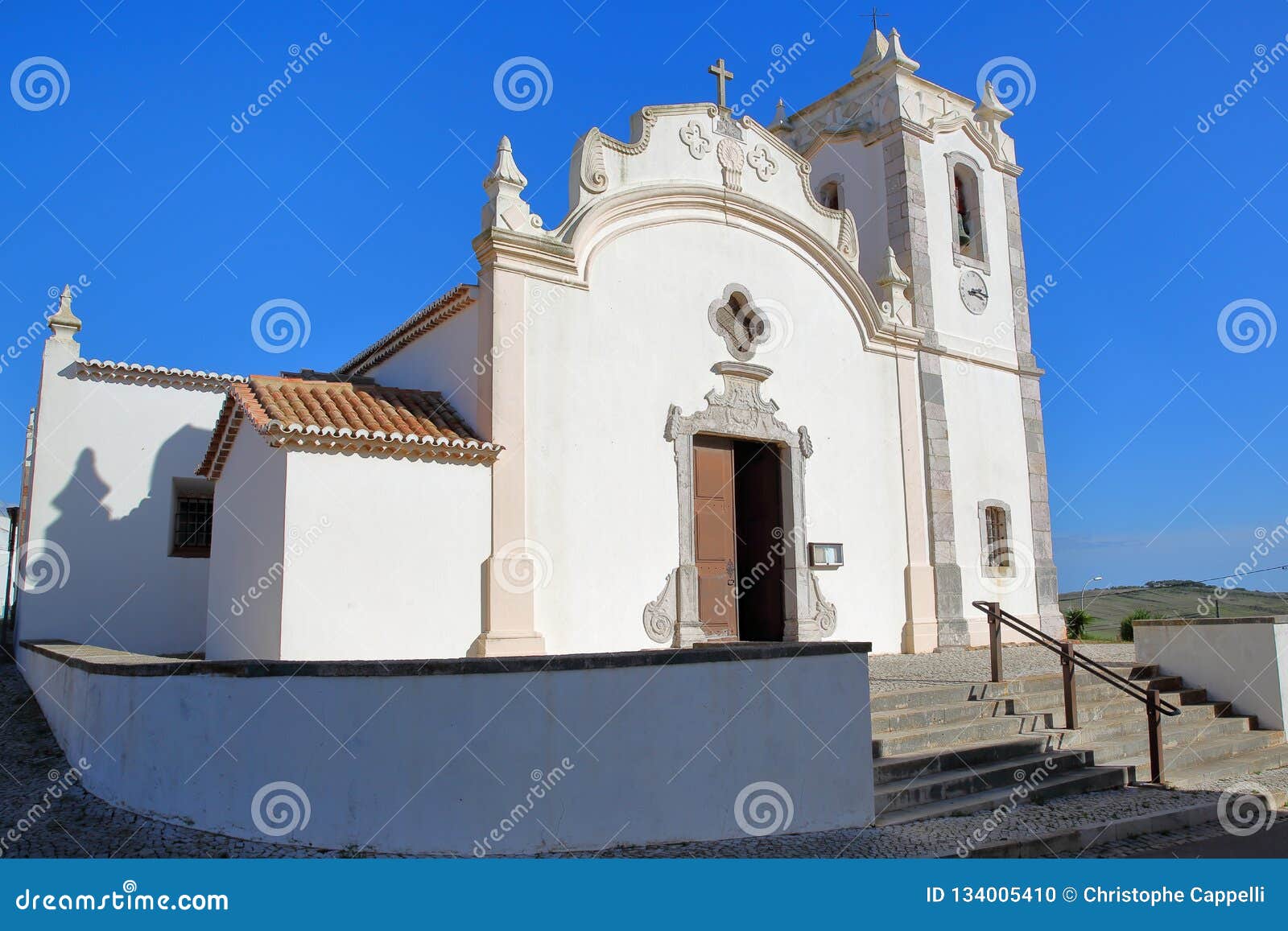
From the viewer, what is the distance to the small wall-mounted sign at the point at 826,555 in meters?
12.2

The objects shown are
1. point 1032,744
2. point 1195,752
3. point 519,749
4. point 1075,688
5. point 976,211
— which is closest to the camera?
point 519,749

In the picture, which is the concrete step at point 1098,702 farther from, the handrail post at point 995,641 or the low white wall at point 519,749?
the low white wall at point 519,749

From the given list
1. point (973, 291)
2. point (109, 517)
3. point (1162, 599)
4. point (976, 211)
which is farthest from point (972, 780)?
point (1162, 599)

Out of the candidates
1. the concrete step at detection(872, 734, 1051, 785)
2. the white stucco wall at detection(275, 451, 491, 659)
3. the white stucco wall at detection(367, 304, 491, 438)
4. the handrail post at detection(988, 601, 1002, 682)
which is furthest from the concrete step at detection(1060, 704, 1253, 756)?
the white stucco wall at detection(367, 304, 491, 438)

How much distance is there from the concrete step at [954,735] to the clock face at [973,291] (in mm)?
8620

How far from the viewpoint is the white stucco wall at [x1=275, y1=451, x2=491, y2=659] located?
8648mm

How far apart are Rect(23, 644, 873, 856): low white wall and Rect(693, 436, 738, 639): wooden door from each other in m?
4.99

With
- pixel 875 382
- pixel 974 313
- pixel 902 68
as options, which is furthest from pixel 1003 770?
pixel 902 68

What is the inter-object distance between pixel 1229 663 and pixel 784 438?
5452 mm

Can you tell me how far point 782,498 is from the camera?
12.2 m

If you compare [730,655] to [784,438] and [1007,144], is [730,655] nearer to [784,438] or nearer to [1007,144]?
[784,438]

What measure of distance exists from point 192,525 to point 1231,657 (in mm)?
13714

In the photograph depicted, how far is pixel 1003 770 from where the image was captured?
734 centimetres

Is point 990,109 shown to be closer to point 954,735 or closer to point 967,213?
point 967,213
